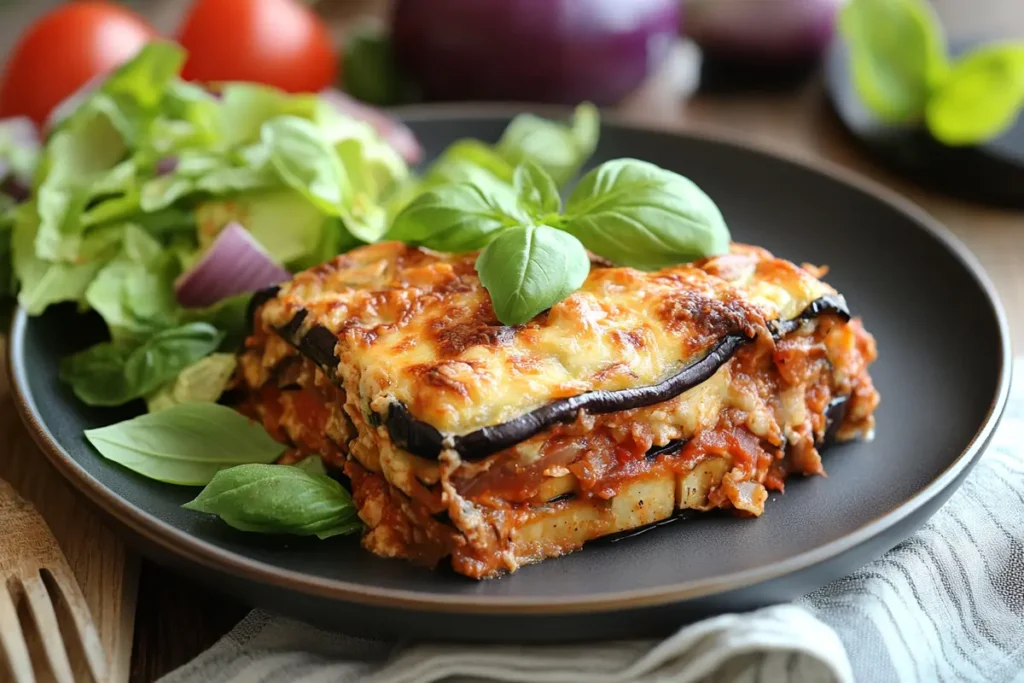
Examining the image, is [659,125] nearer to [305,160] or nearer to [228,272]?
[305,160]

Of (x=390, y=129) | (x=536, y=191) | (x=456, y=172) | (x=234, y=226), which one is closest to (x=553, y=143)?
(x=456, y=172)

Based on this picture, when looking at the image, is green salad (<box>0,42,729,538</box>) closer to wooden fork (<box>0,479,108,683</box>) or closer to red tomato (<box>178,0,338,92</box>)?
wooden fork (<box>0,479,108,683</box>)

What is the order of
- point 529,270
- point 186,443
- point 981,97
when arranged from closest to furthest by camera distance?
point 529,270, point 186,443, point 981,97

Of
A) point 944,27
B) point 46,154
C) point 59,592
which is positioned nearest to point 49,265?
point 46,154

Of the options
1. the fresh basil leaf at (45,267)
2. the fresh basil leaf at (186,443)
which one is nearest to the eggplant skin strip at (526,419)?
the fresh basil leaf at (186,443)

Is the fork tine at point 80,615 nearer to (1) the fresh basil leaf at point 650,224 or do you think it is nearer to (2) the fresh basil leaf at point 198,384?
(2) the fresh basil leaf at point 198,384
